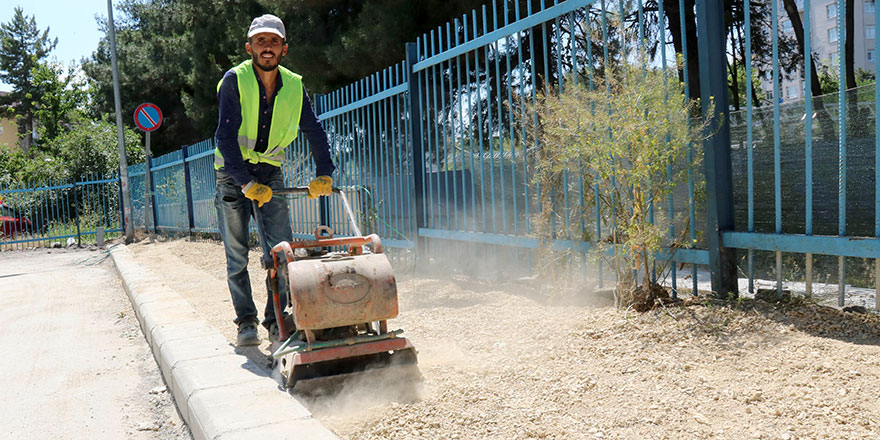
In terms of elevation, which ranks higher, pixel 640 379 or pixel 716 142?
pixel 716 142

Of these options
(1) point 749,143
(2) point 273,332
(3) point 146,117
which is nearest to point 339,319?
(2) point 273,332

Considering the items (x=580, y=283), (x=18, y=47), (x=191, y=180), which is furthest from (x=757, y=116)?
(x=18, y=47)

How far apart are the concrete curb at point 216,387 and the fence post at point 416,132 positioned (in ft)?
8.19

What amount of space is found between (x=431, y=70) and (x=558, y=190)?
254cm

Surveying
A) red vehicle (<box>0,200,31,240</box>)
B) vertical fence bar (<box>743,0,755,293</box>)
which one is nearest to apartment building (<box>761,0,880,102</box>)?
vertical fence bar (<box>743,0,755,293</box>)

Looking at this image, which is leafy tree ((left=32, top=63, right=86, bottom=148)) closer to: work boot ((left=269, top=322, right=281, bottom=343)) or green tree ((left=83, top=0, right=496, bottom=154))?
green tree ((left=83, top=0, right=496, bottom=154))

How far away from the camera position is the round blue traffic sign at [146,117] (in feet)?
47.3

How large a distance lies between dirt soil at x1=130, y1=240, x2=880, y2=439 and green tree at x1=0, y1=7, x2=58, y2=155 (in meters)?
49.3

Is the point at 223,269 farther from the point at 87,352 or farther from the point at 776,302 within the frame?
the point at 776,302

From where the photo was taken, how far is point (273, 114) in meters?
3.99

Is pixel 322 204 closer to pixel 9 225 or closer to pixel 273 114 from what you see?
pixel 273 114

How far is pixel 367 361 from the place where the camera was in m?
3.14

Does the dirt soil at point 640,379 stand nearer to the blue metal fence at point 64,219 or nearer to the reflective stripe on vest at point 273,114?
the reflective stripe on vest at point 273,114

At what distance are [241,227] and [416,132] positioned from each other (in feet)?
10.0
